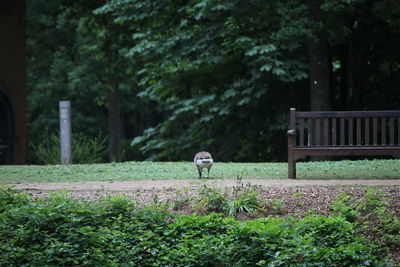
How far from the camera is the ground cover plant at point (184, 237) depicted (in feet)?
23.8

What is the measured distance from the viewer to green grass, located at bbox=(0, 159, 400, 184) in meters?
12.0

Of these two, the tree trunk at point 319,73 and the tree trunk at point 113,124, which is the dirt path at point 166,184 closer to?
the tree trunk at point 319,73

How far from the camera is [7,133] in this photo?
2167 cm

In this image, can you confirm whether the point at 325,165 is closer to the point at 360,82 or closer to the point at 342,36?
the point at 342,36

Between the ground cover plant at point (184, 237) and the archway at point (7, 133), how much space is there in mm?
13619

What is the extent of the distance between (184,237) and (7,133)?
15112mm

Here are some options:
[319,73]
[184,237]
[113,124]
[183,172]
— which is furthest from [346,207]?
[113,124]

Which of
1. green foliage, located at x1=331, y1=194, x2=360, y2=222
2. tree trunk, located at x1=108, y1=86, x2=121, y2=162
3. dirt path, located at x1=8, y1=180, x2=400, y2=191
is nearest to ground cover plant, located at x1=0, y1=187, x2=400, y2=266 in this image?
green foliage, located at x1=331, y1=194, x2=360, y2=222

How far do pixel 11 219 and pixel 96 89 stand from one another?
87.4 ft

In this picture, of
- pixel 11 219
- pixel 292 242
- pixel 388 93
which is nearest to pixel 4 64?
pixel 388 93

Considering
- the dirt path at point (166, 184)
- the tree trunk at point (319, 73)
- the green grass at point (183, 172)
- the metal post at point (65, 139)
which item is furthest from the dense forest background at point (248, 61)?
the dirt path at point (166, 184)

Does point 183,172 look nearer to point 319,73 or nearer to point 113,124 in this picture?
point 319,73

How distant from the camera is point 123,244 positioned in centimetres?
761

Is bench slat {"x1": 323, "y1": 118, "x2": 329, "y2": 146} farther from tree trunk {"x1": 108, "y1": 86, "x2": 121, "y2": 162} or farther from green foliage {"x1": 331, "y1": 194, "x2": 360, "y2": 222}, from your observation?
tree trunk {"x1": 108, "y1": 86, "x2": 121, "y2": 162}
